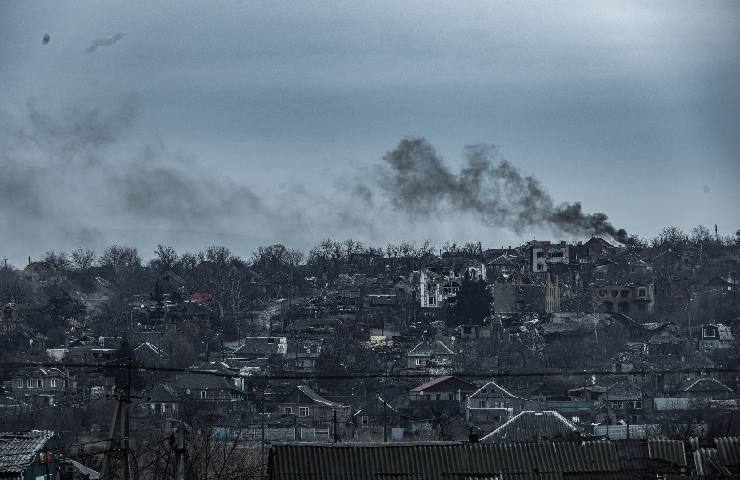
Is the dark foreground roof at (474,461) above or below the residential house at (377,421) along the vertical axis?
below

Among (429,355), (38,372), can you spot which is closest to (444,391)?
(429,355)

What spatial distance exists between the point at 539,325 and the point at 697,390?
19.4 metres

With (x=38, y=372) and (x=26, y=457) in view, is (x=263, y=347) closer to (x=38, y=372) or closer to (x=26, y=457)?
(x=38, y=372)

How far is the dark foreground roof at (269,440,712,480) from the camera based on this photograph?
65.1 feet

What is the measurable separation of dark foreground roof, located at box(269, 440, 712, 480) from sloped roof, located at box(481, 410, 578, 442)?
14617mm

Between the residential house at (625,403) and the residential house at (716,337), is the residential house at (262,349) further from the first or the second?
the residential house at (716,337)

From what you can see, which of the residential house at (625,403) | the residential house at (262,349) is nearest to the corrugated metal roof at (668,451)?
the residential house at (625,403)

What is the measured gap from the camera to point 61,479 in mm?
24312

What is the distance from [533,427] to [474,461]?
1733 centimetres

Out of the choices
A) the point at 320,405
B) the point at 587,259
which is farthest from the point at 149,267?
the point at 320,405

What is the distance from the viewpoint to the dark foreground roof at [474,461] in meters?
19.8

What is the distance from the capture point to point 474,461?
2023 cm

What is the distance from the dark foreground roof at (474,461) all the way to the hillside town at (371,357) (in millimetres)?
41

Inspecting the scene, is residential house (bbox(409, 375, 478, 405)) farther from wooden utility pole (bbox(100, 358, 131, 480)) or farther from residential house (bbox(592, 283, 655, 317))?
wooden utility pole (bbox(100, 358, 131, 480))
